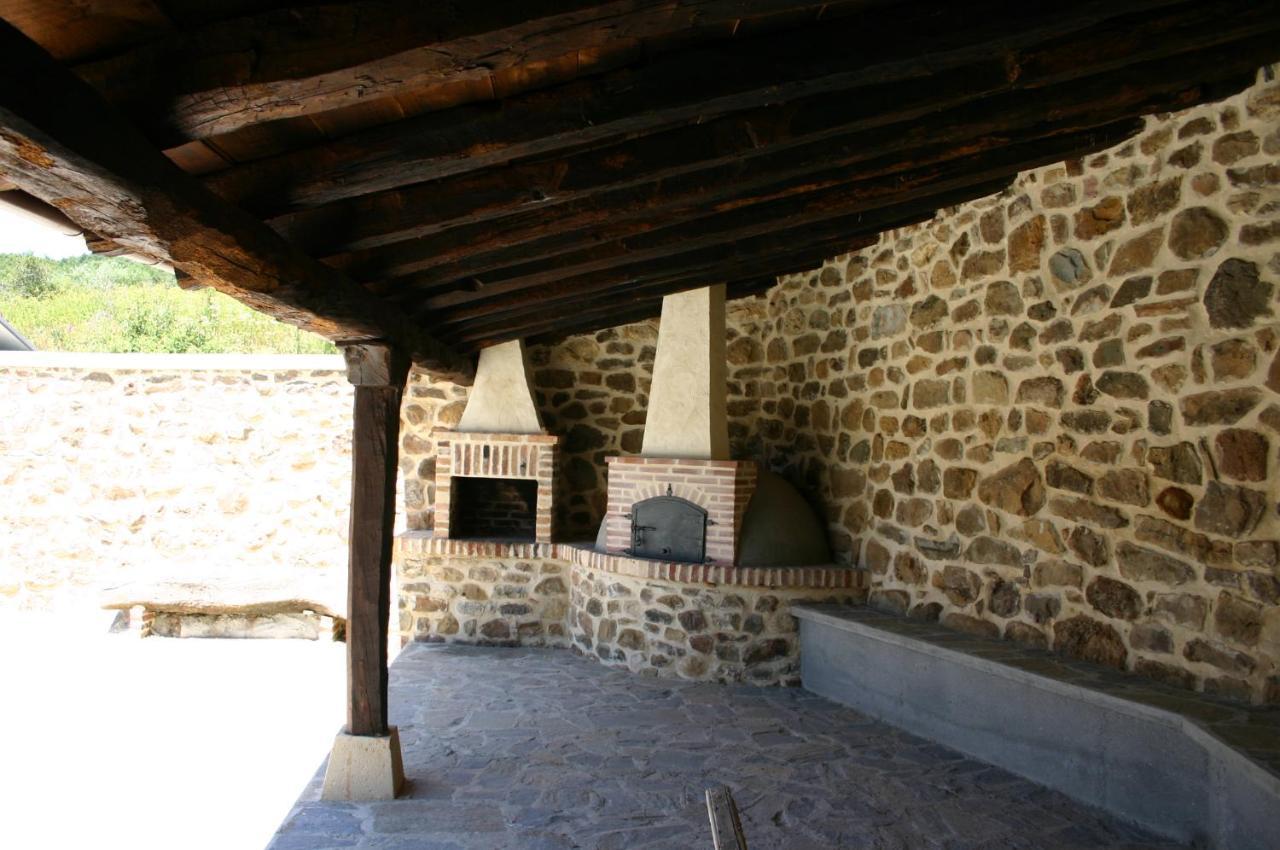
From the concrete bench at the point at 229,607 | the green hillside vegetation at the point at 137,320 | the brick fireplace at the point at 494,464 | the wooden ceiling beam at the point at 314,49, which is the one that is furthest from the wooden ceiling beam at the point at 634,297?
the green hillside vegetation at the point at 137,320

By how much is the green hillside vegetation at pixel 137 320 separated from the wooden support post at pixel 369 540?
30.5 ft

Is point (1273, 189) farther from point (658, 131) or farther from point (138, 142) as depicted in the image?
point (138, 142)

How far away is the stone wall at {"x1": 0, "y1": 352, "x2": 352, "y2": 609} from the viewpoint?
25.2 ft

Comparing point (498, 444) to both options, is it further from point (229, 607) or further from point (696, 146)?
point (696, 146)

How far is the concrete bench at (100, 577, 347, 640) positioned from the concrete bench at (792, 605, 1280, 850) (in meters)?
4.71

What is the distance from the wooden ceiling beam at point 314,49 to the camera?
183 centimetres

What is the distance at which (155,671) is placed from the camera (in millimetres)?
6512

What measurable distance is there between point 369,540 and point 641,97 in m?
2.52

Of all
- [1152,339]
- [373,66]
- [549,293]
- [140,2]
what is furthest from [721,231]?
[140,2]

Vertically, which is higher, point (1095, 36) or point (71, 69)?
point (1095, 36)

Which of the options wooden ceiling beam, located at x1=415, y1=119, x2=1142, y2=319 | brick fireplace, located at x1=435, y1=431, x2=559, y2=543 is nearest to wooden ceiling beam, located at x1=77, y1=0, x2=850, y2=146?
wooden ceiling beam, located at x1=415, y1=119, x2=1142, y2=319

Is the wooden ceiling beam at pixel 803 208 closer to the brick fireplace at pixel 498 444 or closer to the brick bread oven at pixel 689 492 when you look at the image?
the brick bread oven at pixel 689 492

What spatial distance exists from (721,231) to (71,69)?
297 centimetres

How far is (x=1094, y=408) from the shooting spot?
431 cm
